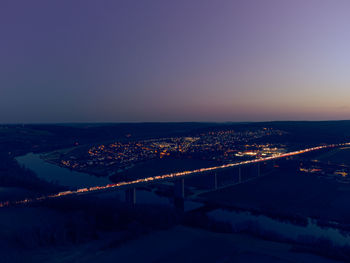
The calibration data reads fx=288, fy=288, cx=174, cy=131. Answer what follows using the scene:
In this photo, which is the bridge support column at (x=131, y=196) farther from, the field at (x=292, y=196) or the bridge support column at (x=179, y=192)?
the field at (x=292, y=196)

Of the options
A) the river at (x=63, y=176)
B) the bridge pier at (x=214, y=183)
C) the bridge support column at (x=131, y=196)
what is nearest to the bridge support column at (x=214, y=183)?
the bridge pier at (x=214, y=183)

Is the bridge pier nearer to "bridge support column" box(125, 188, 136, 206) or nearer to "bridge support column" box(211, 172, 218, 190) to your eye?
"bridge support column" box(211, 172, 218, 190)

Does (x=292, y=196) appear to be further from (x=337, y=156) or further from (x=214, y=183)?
(x=337, y=156)

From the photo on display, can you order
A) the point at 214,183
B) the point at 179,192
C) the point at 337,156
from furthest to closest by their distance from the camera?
the point at 337,156, the point at 214,183, the point at 179,192

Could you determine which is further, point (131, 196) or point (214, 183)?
point (214, 183)

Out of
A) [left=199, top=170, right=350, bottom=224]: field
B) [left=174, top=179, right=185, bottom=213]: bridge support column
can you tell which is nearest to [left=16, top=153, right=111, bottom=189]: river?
[left=174, top=179, right=185, bottom=213]: bridge support column

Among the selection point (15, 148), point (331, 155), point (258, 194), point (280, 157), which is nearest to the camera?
point (258, 194)

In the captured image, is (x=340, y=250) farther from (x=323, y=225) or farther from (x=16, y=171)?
(x=16, y=171)

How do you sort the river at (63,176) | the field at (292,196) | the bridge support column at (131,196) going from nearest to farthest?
1. the field at (292,196)
2. the bridge support column at (131,196)
3. the river at (63,176)

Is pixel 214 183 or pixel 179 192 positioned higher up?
pixel 214 183

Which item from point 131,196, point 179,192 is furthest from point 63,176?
point 179,192

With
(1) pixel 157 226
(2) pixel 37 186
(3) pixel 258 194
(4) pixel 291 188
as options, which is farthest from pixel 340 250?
(2) pixel 37 186
